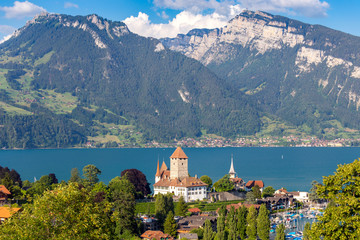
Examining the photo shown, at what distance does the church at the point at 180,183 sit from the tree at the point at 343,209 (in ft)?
274

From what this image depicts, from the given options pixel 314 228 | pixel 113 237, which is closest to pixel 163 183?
pixel 113 237

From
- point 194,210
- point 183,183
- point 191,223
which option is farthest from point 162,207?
point 183,183

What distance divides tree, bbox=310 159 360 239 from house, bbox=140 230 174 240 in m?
48.3

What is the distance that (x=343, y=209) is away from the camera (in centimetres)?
2675

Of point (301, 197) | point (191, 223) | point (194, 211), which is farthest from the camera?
point (301, 197)

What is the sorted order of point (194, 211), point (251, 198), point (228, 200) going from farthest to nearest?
point (228, 200), point (251, 198), point (194, 211)

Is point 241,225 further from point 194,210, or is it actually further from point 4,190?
point 4,190

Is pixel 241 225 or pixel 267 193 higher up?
pixel 267 193

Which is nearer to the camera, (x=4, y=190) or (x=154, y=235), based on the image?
(x=154, y=235)

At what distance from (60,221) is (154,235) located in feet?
138

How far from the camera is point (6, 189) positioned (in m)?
92.2

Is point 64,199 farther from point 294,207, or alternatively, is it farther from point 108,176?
point 108,176

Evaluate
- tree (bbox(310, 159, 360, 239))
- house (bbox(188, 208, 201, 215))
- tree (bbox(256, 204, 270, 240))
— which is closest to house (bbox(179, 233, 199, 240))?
tree (bbox(256, 204, 270, 240))

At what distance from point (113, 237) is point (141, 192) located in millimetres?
73808
